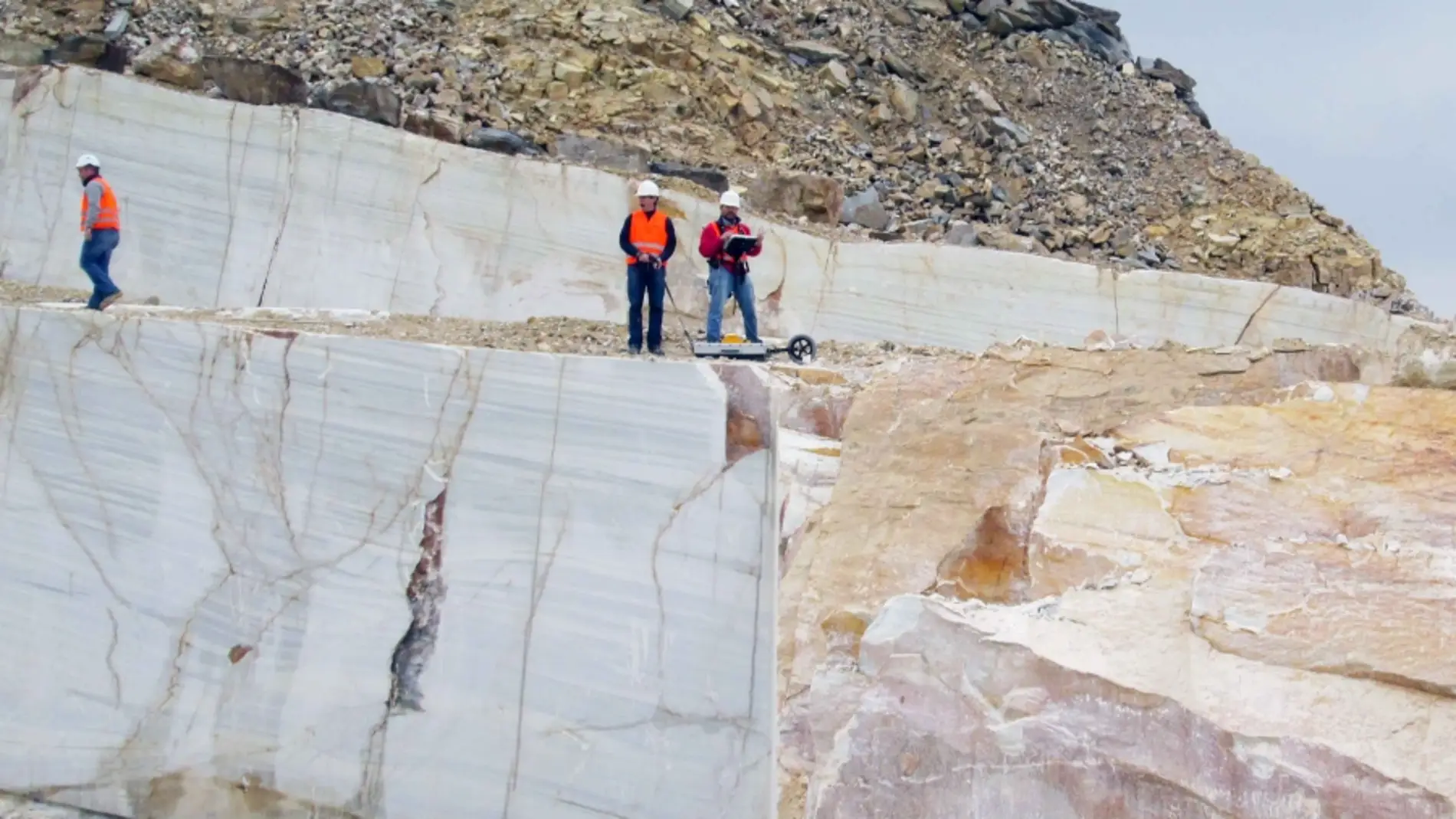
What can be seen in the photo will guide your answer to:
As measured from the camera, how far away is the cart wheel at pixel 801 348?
6.26 meters

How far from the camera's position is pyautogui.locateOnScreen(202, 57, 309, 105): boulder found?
10.0m

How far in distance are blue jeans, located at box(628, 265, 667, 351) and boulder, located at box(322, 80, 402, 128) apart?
4425 millimetres

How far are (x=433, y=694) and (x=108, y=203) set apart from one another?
334 cm

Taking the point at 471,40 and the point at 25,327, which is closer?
the point at 25,327

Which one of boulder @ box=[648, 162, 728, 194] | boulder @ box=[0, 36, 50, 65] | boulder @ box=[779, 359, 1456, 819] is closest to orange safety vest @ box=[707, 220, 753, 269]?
boulder @ box=[779, 359, 1456, 819]

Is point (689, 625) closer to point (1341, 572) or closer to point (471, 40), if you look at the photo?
point (1341, 572)

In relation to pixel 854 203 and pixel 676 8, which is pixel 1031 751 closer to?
pixel 854 203

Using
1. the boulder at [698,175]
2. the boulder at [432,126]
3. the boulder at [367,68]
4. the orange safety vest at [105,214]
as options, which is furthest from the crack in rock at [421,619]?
the boulder at [367,68]

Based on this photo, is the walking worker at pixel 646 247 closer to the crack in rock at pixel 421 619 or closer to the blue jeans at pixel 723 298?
the blue jeans at pixel 723 298

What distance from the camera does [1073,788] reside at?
12.6 ft

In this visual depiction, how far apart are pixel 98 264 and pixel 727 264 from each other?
319 centimetres

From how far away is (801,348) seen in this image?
6316 millimetres

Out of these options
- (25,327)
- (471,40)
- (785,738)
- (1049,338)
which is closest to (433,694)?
(785,738)

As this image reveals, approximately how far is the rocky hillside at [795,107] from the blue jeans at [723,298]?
3.78 meters
